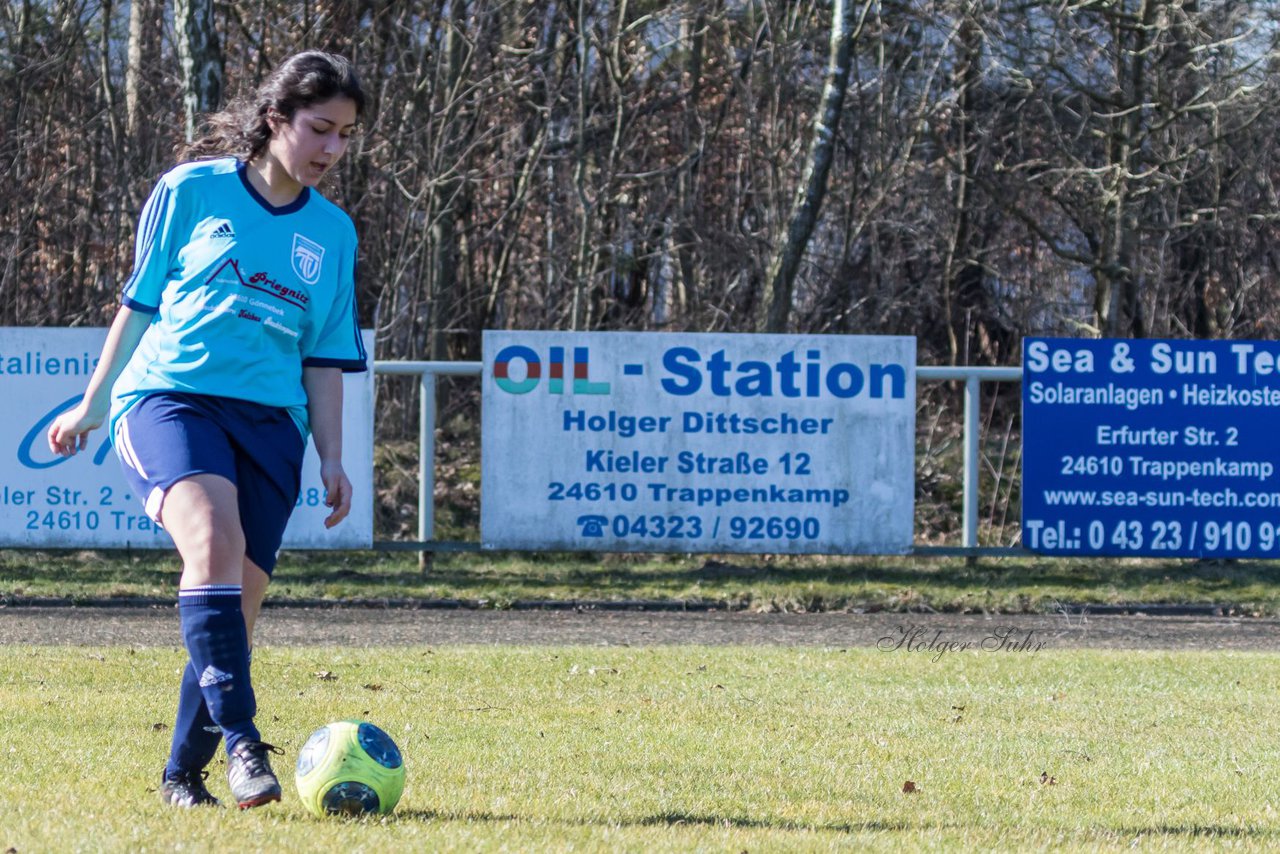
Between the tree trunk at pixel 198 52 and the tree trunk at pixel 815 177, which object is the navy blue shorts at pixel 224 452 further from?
the tree trunk at pixel 815 177

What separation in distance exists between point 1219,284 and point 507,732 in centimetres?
1981

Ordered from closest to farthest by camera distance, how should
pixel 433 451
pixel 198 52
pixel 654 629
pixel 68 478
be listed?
pixel 654 629 → pixel 68 478 → pixel 433 451 → pixel 198 52

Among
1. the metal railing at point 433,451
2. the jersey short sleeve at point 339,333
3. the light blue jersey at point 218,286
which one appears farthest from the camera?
the metal railing at point 433,451

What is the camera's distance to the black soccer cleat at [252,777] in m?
4.02

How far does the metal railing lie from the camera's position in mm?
13250

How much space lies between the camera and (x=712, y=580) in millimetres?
12906

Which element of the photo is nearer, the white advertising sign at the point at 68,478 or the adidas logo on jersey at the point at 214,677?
the adidas logo on jersey at the point at 214,677

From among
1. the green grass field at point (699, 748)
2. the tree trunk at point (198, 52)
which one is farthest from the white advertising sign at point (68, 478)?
the green grass field at point (699, 748)

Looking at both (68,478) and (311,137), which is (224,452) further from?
(68,478)

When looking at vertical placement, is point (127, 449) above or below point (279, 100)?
below

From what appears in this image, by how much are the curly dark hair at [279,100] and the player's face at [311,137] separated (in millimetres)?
20

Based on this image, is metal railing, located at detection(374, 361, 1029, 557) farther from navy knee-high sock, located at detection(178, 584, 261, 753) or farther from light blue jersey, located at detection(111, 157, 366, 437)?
navy knee-high sock, located at detection(178, 584, 261, 753)

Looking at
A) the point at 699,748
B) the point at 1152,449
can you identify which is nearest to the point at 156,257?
the point at 699,748

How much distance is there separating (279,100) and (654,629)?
22.4 feet
